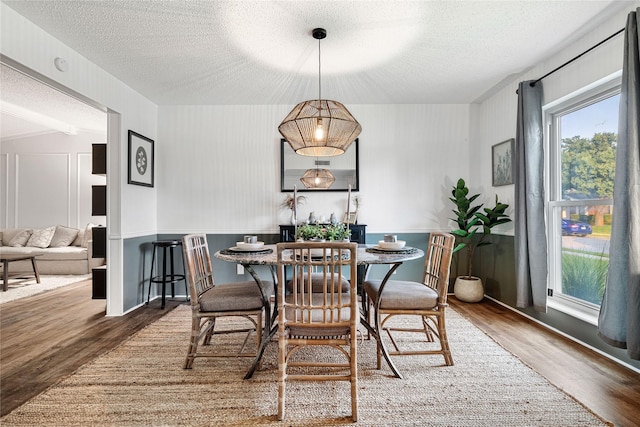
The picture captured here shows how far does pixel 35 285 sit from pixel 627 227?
6.55m

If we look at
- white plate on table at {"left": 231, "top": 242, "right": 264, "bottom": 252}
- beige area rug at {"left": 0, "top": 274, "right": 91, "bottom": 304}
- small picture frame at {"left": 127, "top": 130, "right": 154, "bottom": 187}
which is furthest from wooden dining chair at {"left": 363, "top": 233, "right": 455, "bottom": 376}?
beige area rug at {"left": 0, "top": 274, "right": 91, "bottom": 304}

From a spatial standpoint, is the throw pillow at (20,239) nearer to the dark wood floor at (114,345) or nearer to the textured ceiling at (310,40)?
the dark wood floor at (114,345)

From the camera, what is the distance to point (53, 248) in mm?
5445

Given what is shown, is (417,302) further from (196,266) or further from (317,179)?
(317,179)

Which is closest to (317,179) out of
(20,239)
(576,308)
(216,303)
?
(216,303)

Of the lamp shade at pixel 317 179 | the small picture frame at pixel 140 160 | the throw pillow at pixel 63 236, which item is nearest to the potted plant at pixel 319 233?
the lamp shade at pixel 317 179

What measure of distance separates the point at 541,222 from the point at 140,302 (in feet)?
13.6

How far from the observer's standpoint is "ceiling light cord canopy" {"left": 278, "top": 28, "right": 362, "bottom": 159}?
87.6 inches

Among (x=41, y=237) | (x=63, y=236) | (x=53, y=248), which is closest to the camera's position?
(x=53, y=248)

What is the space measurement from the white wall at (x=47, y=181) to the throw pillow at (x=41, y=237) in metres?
0.45

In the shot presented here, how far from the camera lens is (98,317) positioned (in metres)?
3.18

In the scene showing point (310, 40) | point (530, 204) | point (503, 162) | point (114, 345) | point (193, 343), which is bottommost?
point (114, 345)

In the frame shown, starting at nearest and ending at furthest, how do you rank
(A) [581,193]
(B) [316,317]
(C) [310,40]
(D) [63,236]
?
(B) [316,317]
(C) [310,40]
(A) [581,193]
(D) [63,236]

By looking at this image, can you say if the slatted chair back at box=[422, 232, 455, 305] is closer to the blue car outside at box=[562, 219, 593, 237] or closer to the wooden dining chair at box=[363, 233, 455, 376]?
the wooden dining chair at box=[363, 233, 455, 376]
